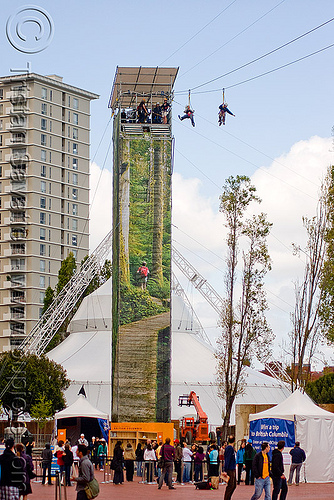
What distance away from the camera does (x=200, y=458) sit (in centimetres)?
3077

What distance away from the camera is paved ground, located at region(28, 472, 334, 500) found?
75.9 feet

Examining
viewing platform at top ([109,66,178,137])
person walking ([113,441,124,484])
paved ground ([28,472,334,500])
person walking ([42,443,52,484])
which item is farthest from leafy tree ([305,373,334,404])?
person walking ([42,443,52,484])

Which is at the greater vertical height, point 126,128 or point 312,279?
point 126,128

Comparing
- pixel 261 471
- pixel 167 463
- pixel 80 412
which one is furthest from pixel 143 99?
pixel 261 471

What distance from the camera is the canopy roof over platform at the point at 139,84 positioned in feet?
145

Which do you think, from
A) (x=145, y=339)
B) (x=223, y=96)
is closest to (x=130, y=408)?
(x=145, y=339)

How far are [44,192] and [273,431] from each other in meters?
66.6

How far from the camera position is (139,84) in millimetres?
44969

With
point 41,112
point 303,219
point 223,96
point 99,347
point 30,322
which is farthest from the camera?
point 41,112

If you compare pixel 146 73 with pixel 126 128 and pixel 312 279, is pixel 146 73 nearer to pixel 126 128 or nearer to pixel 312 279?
pixel 126 128

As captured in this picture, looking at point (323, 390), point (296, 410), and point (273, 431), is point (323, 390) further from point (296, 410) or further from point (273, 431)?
point (273, 431)

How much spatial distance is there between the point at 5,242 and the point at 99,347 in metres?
31.0

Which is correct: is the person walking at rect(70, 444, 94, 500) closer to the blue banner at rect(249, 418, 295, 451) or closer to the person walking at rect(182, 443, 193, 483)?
the person walking at rect(182, 443, 193, 483)

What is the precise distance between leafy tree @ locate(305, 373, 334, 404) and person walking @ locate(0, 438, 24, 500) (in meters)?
40.9
